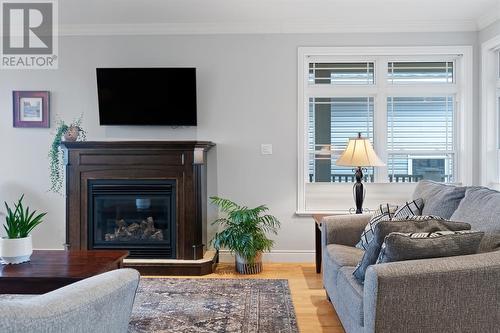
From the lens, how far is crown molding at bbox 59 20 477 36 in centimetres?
406

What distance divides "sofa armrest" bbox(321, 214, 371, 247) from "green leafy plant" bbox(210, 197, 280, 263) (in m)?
0.95

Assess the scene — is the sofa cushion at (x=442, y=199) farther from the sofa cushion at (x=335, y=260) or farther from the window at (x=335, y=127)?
the window at (x=335, y=127)

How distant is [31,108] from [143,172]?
1.52m

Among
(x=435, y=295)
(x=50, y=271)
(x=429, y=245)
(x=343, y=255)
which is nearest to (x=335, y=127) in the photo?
(x=343, y=255)

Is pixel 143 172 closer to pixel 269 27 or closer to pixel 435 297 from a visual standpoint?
pixel 269 27

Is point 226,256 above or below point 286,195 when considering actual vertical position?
below

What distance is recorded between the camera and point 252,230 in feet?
12.4

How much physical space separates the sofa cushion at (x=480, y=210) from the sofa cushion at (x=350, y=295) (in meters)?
0.67

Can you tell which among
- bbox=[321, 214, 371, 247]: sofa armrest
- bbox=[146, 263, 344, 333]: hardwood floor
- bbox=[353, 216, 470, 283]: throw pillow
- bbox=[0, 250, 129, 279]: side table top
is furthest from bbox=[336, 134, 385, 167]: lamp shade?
bbox=[0, 250, 129, 279]: side table top

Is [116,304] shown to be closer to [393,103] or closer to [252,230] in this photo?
[252,230]

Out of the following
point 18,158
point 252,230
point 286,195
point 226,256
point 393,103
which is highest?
point 393,103

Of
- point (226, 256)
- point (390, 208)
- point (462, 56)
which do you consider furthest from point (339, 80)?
point (226, 256)

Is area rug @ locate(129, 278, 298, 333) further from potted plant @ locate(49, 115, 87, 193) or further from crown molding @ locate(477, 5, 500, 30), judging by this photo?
crown molding @ locate(477, 5, 500, 30)

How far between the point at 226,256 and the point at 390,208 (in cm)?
196
